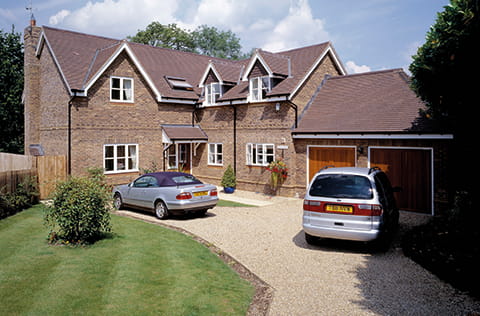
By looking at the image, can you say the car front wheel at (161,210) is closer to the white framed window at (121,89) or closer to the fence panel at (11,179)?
the fence panel at (11,179)

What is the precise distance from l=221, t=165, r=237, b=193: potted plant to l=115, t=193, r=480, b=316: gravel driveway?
309 inches

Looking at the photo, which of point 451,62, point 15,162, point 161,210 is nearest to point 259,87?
point 161,210

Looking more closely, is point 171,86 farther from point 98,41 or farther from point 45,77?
point 45,77

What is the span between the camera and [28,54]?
21812 mm

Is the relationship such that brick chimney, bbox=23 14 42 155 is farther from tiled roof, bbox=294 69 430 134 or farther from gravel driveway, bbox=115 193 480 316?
tiled roof, bbox=294 69 430 134

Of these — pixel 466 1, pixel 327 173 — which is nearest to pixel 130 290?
pixel 327 173

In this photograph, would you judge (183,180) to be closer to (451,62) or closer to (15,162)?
(15,162)

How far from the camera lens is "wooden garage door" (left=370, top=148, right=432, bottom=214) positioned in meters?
14.3

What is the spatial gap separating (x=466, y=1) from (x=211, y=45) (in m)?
52.6

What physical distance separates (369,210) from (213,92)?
16.0 meters

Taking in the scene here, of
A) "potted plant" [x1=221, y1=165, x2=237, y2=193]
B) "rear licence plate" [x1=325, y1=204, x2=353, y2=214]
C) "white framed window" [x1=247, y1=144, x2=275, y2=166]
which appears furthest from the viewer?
"potted plant" [x1=221, y1=165, x2=237, y2=193]

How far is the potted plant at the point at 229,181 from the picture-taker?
20375mm

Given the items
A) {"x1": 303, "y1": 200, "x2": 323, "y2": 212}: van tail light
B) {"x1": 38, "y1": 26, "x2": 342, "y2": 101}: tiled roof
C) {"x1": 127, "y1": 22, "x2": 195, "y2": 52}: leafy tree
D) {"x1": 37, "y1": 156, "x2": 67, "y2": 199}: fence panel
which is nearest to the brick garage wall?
{"x1": 38, "y1": 26, "x2": 342, "y2": 101}: tiled roof

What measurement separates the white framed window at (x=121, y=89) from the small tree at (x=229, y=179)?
6767 millimetres
